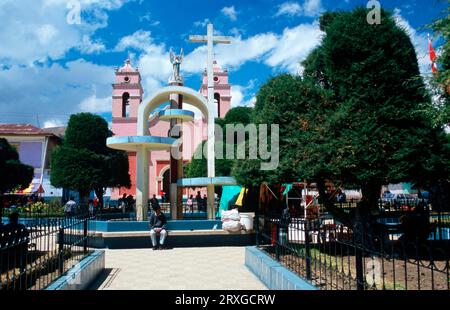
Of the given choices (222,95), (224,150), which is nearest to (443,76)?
(224,150)

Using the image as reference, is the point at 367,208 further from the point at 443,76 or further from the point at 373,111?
the point at 443,76

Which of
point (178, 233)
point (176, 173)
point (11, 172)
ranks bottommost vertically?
point (178, 233)

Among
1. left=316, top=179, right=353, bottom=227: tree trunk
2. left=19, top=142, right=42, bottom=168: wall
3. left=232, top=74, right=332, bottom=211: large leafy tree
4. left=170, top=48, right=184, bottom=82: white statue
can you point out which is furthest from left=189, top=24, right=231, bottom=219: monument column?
left=19, top=142, right=42, bottom=168: wall

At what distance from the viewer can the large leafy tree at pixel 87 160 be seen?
27.8 metres

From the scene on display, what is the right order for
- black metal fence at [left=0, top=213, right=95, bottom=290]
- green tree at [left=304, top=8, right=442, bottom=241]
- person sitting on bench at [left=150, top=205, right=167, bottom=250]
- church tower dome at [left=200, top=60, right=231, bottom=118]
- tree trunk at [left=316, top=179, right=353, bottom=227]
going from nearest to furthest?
1. black metal fence at [left=0, top=213, right=95, bottom=290]
2. green tree at [left=304, top=8, right=442, bottom=241]
3. tree trunk at [left=316, top=179, right=353, bottom=227]
4. person sitting on bench at [left=150, top=205, right=167, bottom=250]
5. church tower dome at [left=200, top=60, right=231, bottom=118]

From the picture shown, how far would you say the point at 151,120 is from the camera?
42.6m

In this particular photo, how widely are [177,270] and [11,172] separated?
24620 mm

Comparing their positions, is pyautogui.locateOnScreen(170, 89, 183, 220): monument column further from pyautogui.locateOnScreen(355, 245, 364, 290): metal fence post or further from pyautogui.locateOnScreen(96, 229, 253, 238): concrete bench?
pyautogui.locateOnScreen(355, 245, 364, 290): metal fence post

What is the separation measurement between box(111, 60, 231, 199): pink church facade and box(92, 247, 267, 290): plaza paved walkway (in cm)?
2951

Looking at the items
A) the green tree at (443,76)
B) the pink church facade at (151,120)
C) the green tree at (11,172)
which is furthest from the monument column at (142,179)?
the pink church facade at (151,120)

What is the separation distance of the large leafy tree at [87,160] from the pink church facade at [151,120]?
32.9 ft

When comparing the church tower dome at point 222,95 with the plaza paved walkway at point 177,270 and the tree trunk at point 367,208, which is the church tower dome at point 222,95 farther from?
the tree trunk at point 367,208

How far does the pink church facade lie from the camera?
41.5m
